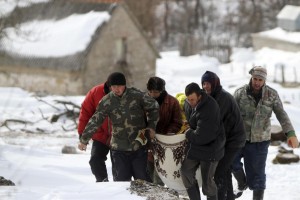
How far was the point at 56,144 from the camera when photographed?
1555 centimetres

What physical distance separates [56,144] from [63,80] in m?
16.4

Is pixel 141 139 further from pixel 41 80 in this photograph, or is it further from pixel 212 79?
pixel 41 80

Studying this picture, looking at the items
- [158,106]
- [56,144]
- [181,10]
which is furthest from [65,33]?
[181,10]

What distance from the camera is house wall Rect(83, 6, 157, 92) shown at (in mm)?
32375

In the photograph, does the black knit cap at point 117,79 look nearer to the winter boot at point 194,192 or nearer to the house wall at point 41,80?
the winter boot at point 194,192

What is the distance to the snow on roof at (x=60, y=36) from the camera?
32.3 meters

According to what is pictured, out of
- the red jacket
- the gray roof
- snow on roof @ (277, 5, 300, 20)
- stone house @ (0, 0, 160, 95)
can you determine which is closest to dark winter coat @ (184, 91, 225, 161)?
the red jacket

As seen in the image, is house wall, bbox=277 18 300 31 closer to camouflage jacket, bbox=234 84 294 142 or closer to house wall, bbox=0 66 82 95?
house wall, bbox=0 66 82 95

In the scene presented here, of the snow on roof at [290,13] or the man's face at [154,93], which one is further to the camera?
the snow on roof at [290,13]

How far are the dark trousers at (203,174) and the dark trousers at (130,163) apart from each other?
66 centimetres

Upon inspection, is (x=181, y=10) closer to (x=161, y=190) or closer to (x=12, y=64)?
(x=12, y=64)

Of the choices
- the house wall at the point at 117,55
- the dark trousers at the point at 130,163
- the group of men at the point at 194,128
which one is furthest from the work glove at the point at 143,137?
the house wall at the point at 117,55

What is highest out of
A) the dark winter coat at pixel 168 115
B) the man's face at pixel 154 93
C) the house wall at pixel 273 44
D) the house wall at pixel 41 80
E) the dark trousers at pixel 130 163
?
the man's face at pixel 154 93

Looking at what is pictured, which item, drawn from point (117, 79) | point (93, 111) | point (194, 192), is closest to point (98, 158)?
point (93, 111)
